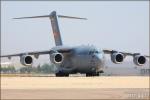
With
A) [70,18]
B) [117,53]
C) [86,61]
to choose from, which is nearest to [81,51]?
[86,61]

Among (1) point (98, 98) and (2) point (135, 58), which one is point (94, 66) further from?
(1) point (98, 98)

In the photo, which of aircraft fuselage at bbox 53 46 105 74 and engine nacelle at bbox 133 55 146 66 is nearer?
aircraft fuselage at bbox 53 46 105 74

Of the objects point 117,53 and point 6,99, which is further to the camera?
point 117,53

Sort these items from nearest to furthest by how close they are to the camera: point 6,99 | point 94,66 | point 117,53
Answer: point 6,99, point 94,66, point 117,53

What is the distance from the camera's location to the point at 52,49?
47500 mm

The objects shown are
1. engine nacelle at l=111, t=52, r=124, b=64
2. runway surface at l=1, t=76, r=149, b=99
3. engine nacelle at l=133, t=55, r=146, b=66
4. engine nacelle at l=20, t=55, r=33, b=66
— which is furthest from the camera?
engine nacelle at l=133, t=55, r=146, b=66

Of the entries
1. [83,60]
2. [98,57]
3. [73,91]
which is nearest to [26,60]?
[83,60]

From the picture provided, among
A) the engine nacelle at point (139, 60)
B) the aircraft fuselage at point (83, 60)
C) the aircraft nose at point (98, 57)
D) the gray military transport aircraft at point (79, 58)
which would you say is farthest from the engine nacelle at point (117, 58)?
the aircraft nose at point (98, 57)

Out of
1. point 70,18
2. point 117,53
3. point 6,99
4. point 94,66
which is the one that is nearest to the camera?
point 6,99

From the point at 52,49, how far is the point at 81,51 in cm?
331

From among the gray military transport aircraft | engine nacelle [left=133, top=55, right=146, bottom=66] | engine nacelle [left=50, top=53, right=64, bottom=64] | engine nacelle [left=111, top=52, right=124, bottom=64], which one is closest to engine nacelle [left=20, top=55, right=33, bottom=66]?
the gray military transport aircraft

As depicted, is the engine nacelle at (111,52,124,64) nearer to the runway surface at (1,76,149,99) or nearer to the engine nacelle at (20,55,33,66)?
the engine nacelle at (20,55,33,66)

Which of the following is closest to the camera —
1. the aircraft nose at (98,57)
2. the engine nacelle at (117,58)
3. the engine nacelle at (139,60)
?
the aircraft nose at (98,57)

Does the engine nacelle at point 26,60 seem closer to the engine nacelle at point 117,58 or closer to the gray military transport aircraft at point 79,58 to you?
the gray military transport aircraft at point 79,58
